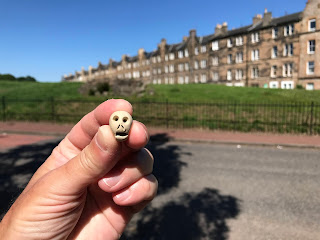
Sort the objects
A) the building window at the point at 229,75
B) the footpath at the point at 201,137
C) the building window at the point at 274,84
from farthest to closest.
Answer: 1. the building window at the point at 229,75
2. the building window at the point at 274,84
3. the footpath at the point at 201,137

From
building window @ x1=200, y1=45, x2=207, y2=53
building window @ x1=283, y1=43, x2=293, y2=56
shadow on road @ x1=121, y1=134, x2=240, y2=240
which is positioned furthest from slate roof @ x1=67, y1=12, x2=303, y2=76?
shadow on road @ x1=121, y1=134, x2=240, y2=240

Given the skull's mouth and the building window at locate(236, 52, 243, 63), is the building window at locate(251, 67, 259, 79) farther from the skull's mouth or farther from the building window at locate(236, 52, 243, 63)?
the skull's mouth

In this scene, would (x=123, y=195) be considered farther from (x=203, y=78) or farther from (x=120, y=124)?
(x=203, y=78)

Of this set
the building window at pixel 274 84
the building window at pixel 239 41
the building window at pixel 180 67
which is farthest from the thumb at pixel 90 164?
the building window at pixel 180 67

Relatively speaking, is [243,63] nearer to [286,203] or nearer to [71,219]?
[286,203]

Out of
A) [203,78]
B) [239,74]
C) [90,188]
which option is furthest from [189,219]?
[203,78]

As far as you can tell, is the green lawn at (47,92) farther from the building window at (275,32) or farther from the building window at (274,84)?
the building window at (275,32)

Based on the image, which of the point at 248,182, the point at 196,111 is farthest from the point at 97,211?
the point at 196,111
